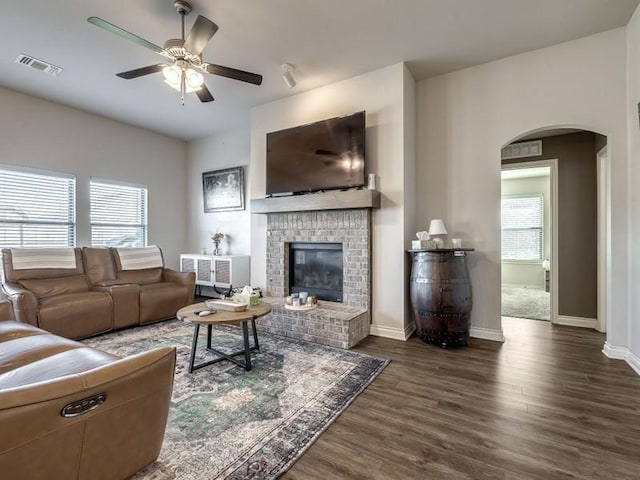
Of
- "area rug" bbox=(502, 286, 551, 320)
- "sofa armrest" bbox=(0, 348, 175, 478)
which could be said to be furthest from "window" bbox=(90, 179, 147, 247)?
"area rug" bbox=(502, 286, 551, 320)

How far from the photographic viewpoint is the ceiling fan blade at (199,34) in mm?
2179

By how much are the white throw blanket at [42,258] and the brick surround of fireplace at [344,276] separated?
7.88ft

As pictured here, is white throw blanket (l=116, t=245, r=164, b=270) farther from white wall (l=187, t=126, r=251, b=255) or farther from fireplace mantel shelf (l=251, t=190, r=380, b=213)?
fireplace mantel shelf (l=251, t=190, r=380, b=213)

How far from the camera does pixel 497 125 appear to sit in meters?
3.35

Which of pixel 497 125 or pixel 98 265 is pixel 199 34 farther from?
pixel 98 265

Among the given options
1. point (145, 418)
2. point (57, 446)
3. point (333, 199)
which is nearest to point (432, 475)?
point (145, 418)

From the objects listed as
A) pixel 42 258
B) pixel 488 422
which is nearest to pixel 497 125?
pixel 488 422

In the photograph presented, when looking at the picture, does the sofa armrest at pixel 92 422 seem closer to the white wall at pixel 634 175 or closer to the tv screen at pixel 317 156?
the tv screen at pixel 317 156

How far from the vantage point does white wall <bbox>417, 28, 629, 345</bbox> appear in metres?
2.83

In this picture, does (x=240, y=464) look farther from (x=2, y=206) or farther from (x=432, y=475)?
(x=2, y=206)

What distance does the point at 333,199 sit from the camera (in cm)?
354

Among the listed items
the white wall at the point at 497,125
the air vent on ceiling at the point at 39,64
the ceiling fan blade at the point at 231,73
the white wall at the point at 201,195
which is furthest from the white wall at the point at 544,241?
the air vent on ceiling at the point at 39,64

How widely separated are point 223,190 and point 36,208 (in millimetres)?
2602

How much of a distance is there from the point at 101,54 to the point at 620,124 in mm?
5112
